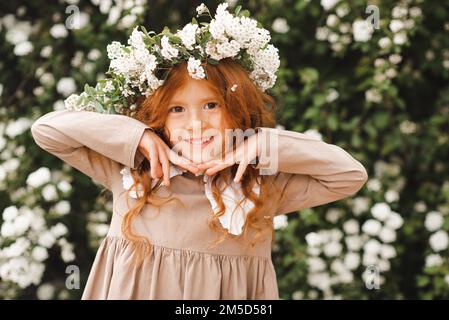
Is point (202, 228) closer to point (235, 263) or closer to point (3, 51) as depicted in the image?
point (235, 263)

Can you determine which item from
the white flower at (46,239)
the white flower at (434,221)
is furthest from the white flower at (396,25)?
the white flower at (46,239)

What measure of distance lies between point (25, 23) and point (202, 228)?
181cm

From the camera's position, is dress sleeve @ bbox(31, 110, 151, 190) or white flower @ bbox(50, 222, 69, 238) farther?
white flower @ bbox(50, 222, 69, 238)

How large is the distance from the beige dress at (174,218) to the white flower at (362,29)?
1201mm

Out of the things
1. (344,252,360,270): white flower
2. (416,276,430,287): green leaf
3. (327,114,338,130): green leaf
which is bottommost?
(416,276,430,287): green leaf

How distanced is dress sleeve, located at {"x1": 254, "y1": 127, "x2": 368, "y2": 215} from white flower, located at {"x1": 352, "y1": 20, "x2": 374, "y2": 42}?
119cm

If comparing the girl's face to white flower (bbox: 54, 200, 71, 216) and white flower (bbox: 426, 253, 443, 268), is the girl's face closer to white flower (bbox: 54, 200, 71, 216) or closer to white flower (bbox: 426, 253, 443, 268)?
white flower (bbox: 54, 200, 71, 216)

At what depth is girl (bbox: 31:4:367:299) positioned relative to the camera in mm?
1465

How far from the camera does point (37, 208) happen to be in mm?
2627

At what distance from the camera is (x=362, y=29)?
2.64 metres

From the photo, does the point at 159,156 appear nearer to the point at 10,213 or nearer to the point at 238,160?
the point at 238,160

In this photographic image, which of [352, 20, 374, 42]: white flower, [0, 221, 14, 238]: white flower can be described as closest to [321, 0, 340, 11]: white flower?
[352, 20, 374, 42]: white flower

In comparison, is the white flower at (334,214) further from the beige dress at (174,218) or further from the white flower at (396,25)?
the beige dress at (174,218)

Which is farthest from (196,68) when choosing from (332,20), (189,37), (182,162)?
(332,20)
